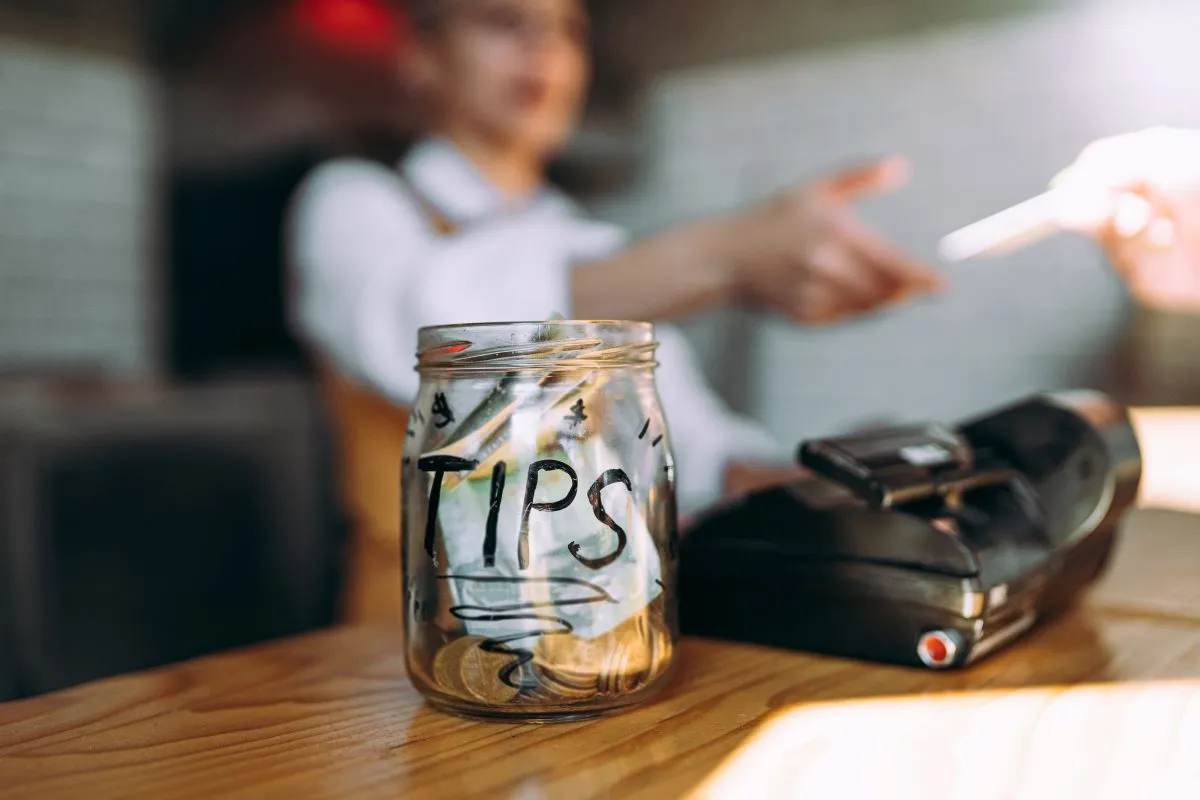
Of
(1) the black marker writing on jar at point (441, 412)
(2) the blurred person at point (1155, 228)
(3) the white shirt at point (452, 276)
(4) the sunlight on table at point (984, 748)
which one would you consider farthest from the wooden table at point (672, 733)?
(3) the white shirt at point (452, 276)

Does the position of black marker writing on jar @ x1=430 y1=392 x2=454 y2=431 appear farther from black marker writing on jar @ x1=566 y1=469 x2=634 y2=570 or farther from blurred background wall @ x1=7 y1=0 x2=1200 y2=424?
blurred background wall @ x1=7 y1=0 x2=1200 y2=424

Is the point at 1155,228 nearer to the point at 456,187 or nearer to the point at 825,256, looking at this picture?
the point at 825,256

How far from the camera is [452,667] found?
469 mm

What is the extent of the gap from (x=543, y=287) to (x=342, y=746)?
2.80 feet

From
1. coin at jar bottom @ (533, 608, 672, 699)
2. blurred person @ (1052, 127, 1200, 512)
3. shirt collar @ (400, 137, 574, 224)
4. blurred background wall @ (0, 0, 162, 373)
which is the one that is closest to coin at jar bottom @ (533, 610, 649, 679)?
coin at jar bottom @ (533, 608, 672, 699)

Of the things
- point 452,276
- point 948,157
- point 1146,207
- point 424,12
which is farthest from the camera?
point 424,12

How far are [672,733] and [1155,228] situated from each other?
70 centimetres

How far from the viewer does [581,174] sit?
1407 millimetres

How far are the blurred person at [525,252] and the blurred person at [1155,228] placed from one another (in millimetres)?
197

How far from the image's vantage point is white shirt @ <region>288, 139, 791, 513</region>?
48.4 inches

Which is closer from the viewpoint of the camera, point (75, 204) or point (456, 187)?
point (456, 187)

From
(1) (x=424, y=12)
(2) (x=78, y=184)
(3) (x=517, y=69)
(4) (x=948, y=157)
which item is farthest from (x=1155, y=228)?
(2) (x=78, y=184)

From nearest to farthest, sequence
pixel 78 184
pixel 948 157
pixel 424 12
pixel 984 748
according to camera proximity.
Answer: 1. pixel 984 748
2. pixel 948 157
3. pixel 424 12
4. pixel 78 184

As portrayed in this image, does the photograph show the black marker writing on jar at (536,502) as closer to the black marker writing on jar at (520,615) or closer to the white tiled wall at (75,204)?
the black marker writing on jar at (520,615)
